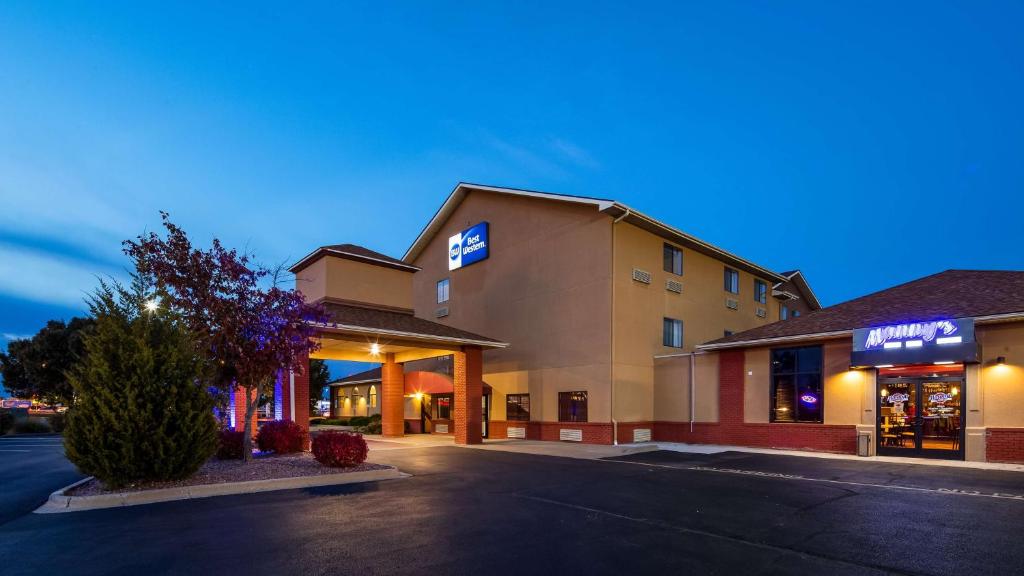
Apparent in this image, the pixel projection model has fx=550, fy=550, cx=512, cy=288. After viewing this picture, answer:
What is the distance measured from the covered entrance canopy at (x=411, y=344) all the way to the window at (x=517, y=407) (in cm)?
318

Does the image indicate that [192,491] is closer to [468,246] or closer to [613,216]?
[613,216]

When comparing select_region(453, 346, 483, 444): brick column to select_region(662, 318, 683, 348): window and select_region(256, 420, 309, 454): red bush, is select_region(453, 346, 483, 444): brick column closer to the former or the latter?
select_region(256, 420, 309, 454): red bush

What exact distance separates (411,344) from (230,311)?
10072mm

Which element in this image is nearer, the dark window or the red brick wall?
Answer: the red brick wall

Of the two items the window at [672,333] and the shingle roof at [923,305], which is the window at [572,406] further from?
the shingle roof at [923,305]

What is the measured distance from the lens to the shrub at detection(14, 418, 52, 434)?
32859 mm

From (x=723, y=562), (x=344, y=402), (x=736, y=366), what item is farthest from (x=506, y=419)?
(x=344, y=402)

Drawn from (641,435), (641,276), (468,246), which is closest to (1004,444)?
(641,435)

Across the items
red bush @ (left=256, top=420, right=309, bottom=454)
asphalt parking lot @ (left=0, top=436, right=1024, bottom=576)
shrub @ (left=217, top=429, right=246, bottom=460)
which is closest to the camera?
asphalt parking lot @ (left=0, top=436, right=1024, bottom=576)

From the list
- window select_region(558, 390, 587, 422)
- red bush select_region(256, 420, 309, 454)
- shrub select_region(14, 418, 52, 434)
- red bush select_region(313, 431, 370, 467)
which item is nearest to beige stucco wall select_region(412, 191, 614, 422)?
window select_region(558, 390, 587, 422)

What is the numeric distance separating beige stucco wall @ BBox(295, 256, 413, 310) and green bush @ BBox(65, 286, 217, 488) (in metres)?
10.8

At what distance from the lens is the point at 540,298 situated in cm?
2586

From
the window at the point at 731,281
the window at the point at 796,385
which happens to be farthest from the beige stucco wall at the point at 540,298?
the window at the point at 731,281

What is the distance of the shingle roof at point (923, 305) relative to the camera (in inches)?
653
